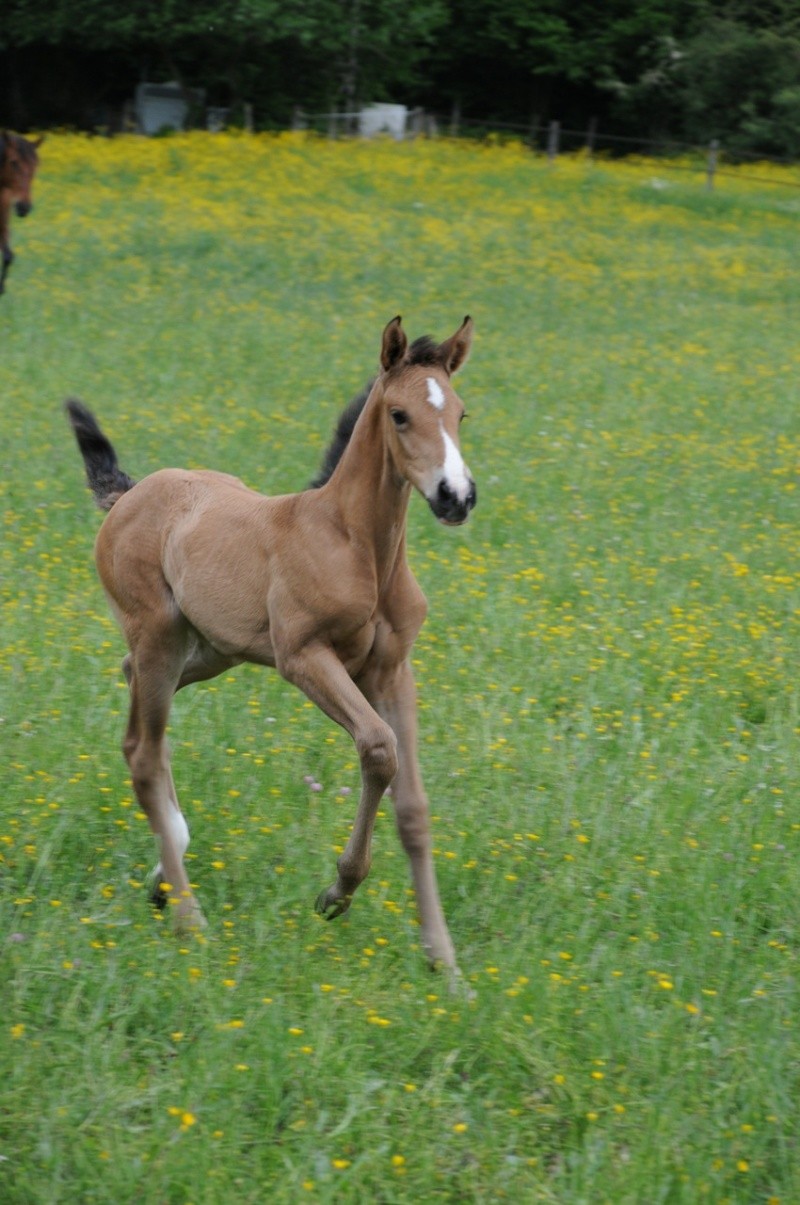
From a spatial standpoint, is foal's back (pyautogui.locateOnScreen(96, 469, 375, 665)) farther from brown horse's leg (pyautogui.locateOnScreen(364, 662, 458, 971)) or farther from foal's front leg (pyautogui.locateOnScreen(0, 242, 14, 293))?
foal's front leg (pyautogui.locateOnScreen(0, 242, 14, 293))

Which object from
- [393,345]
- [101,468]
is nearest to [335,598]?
[393,345]

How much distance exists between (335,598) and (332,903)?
95cm

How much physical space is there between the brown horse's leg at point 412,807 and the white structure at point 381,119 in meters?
37.3

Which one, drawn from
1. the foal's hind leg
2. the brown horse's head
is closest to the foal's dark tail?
the foal's hind leg

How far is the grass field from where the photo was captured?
11.4 ft

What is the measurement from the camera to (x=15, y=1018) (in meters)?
3.84

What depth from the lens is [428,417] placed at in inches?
165

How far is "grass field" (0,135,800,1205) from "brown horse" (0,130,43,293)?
4441 mm

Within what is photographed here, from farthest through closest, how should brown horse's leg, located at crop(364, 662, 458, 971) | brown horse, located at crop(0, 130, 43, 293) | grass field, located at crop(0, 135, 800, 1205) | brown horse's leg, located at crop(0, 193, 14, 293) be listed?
1. brown horse, located at crop(0, 130, 43, 293)
2. brown horse's leg, located at crop(0, 193, 14, 293)
3. brown horse's leg, located at crop(364, 662, 458, 971)
4. grass field, located at crop(0, 135, 800, 1205)

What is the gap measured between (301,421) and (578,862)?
Result: 7761 millimetres

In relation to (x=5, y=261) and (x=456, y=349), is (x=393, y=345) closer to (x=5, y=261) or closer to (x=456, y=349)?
(x=456, y=349)

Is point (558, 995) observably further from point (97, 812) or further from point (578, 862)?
point (97, 812)

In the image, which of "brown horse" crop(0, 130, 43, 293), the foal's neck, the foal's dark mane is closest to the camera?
the foal's neck

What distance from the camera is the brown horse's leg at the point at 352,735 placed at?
13.9ft
